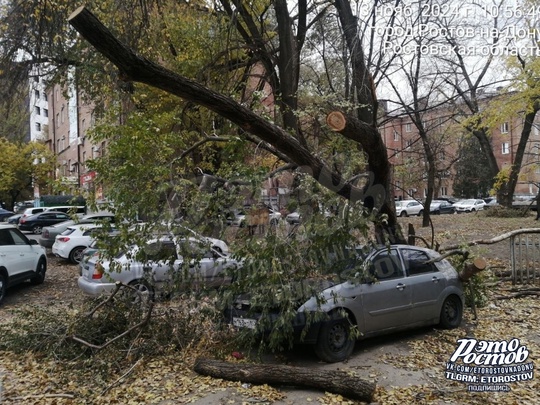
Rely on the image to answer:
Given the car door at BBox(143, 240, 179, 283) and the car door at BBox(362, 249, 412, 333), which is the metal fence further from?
the car door at BBox(143, 240, 179, 283)

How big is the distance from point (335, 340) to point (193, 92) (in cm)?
363

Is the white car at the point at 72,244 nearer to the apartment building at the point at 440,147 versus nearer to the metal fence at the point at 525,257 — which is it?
the apartment building at the point at 440,147

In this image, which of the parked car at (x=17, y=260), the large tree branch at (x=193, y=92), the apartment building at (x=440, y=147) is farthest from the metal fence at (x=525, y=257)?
the parked car at (x=17, y=260)

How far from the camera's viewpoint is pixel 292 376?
503cm

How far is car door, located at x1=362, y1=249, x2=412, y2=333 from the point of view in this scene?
6.28 meters

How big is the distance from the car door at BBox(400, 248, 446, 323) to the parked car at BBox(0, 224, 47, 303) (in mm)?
8266

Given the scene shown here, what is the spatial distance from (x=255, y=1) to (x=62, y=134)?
39.2m

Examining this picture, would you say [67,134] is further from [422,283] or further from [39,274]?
[422,283]

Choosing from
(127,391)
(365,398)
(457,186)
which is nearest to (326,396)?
(365,398)

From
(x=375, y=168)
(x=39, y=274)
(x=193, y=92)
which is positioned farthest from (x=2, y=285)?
(x=375, y=168)

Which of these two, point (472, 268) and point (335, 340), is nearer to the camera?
point (335, 340)

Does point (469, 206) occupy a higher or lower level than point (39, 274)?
higher

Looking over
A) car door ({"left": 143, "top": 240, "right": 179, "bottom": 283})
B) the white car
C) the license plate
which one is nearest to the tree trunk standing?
the license plate

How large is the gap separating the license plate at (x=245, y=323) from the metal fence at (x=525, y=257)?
7139mm
